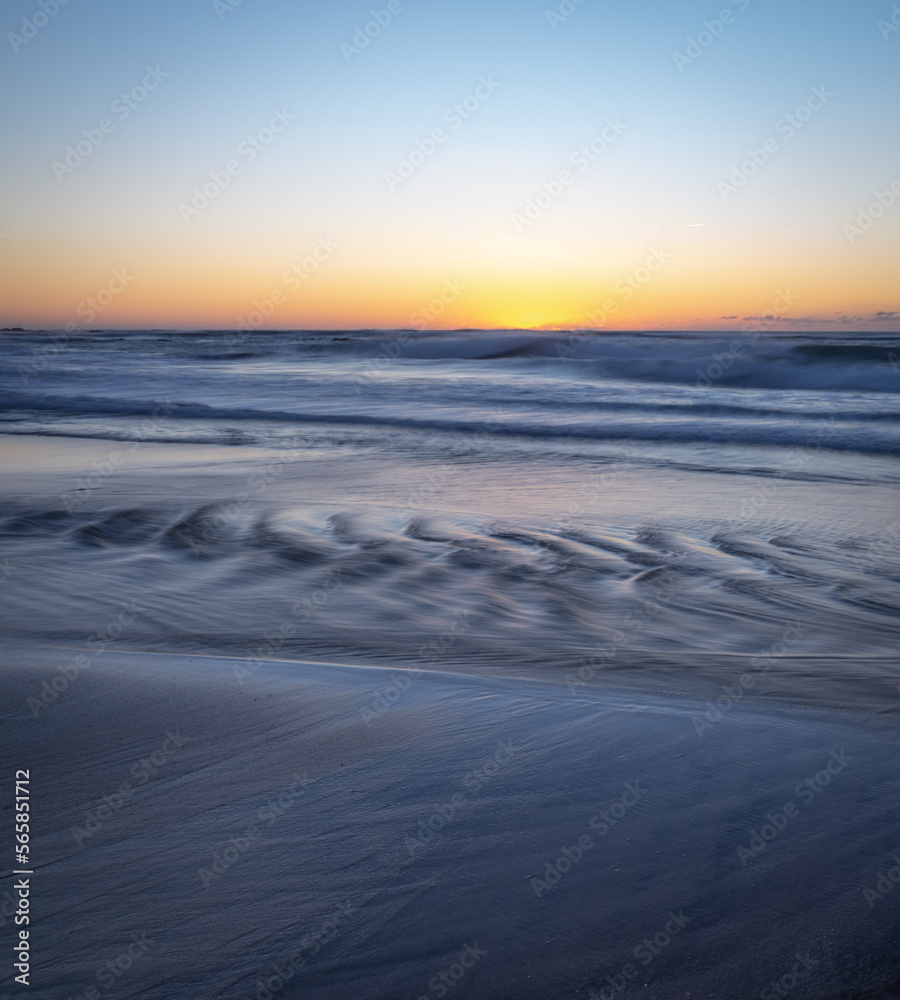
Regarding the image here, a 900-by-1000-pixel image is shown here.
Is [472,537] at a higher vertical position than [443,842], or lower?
higher

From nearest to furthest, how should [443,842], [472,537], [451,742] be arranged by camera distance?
1. [443,842]
2. [451,742]
3. [472,537]

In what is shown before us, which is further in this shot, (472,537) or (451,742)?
(472,537)

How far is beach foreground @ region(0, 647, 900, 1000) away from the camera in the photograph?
4.96 feet

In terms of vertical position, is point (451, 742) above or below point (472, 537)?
below

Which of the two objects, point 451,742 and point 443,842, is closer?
point 443,842

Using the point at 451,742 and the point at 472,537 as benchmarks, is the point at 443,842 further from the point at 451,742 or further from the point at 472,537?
the point at 472,537

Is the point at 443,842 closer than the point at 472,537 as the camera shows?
Yes

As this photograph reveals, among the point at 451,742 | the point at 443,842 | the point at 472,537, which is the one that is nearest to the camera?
the point at 443,842

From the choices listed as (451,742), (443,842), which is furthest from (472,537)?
(443,842)

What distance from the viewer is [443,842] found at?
1.89 m

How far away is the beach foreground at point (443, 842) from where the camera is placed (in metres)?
1.51

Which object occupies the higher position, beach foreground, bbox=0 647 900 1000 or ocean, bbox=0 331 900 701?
ocean, bbox=0 331 900 701

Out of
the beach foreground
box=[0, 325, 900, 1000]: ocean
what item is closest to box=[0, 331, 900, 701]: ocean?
box=[0, 325, 900, 1000]: ocean

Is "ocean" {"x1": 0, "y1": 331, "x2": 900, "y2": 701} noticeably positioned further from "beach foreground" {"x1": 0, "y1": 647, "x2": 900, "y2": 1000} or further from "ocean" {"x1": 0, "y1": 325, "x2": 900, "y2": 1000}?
"beach foreground" {"x1": 0, "y1": 647, "x2": 900, "y2": 1000}
